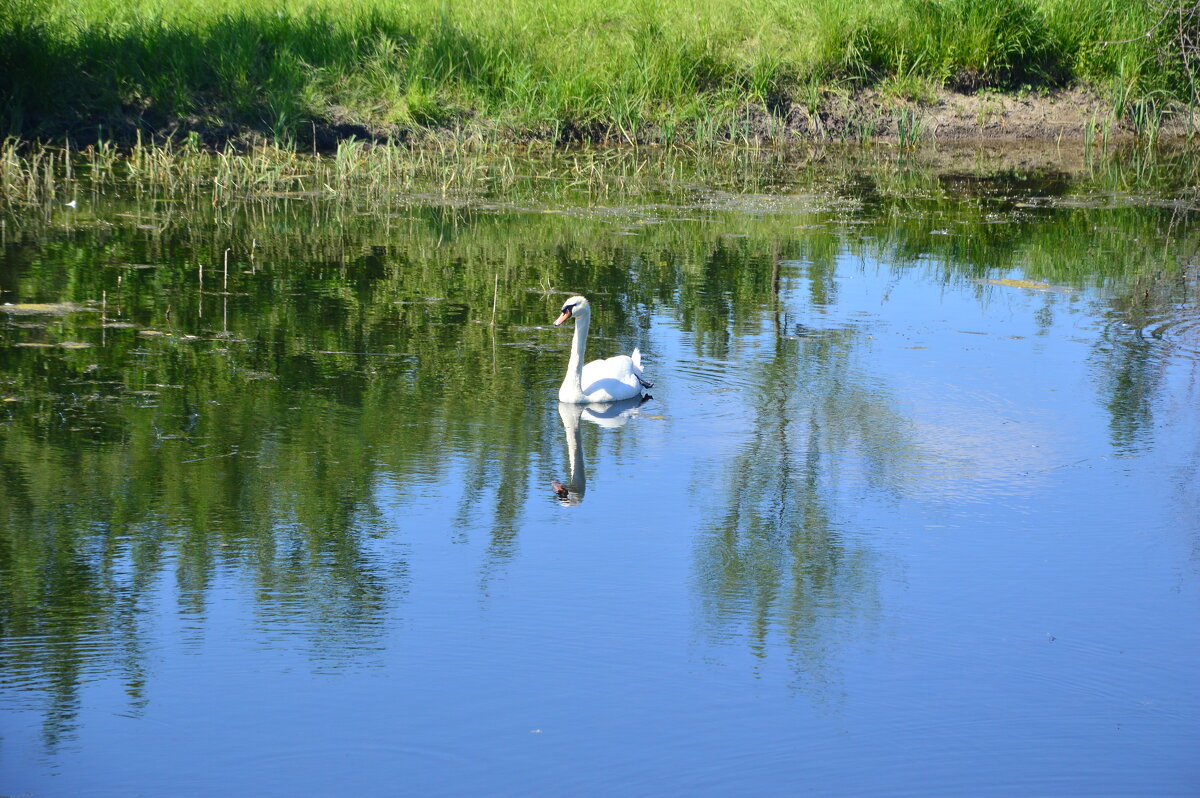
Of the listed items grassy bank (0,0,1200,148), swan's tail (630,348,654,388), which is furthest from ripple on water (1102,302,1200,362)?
grassy bank (0,0,1200,148)

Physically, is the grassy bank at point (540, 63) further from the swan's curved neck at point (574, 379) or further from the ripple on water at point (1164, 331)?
the swan's curved neck at point (574, 379)

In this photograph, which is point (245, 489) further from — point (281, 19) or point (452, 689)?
point (281, 19)

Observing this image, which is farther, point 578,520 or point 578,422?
point 578,422

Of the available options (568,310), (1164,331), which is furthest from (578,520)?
(1164,331)

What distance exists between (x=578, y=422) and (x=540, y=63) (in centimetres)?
1221

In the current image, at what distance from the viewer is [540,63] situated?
1920 cm

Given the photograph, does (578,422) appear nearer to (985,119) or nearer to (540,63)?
(540,63)

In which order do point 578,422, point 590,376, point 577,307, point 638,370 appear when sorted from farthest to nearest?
point 638,370 < point 577,307 < point 590,376 < point 578,422

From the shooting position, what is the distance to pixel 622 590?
5.70 m

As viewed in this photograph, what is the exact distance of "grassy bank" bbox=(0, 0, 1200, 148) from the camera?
17.2 m

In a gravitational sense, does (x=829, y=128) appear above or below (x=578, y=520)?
above

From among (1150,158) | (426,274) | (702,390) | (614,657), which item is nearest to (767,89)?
(1150,158)

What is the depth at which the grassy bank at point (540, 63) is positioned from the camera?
17.2 metres

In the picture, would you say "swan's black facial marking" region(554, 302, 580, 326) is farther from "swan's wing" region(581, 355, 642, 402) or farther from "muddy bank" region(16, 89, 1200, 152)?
"muddy bank" region(16, 89, 1200, 152)
